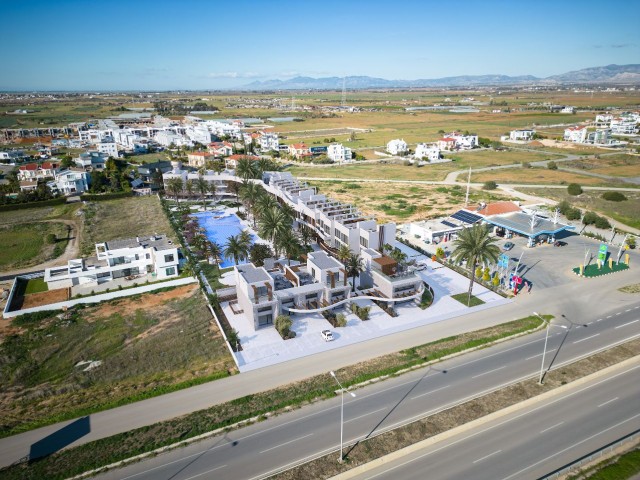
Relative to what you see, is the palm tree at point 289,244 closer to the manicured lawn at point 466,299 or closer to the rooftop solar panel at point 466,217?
the manicured lawn at point 466,299

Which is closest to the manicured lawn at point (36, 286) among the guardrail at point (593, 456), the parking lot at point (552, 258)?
the guardrail at point (593, 456)

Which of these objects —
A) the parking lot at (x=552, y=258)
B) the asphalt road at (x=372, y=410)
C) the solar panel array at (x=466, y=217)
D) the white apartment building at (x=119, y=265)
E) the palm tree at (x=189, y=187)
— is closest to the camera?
the asphalt road at (x=372, y=410)

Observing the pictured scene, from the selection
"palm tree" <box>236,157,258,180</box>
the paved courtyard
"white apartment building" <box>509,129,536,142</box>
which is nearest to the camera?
the paved courtyard

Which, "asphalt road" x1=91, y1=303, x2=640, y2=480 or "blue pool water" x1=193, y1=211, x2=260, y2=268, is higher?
"asphalt road" x1=91, y1=303, x2=640, y2=480

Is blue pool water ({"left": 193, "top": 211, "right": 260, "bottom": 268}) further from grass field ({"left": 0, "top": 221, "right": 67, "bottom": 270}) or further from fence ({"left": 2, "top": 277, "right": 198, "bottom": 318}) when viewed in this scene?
grass field ({"left": 0, "top": 221, "right": 67, "bottom": 270})

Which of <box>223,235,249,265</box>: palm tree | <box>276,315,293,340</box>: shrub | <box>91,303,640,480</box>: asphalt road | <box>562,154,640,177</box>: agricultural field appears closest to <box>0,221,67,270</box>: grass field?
<box>223,235,249,265</box>: palm tree

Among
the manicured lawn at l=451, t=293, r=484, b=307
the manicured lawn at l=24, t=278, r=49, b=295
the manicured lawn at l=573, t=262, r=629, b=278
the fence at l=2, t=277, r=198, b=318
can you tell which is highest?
the manicured lawn at l=573, t=262, r=629, b=278

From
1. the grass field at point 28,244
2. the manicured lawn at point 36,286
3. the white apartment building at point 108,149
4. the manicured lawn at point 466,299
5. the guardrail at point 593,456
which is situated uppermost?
the white apartment building at point 108,149

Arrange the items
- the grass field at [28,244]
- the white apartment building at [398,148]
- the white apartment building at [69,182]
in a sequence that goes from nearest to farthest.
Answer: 1. the grass field at [28,244]
2. the white apartment building at [69,182]
3. the white apartment building at [398,148]
